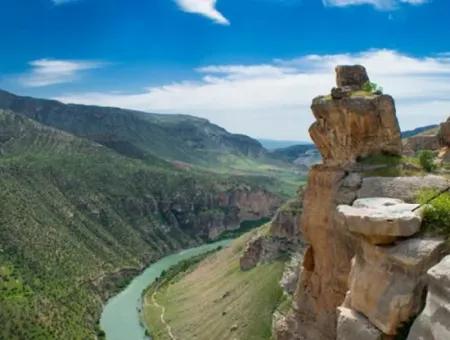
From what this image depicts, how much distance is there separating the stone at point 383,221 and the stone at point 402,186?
3.01 metres

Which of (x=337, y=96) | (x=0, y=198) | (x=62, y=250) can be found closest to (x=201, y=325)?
(x=62, y=250)

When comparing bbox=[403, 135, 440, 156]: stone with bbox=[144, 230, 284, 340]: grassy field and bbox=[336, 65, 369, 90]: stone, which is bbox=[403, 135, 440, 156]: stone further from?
bbox=[144, 230, 284, 340]: grassy field

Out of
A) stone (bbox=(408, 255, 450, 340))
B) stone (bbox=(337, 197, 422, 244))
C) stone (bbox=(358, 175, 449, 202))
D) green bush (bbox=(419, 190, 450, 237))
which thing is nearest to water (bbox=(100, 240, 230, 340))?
stone (bbox=(358, 175, 449, 202))

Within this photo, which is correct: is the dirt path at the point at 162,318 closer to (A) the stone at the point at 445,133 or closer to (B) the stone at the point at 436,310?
(A) the stone at the point at 445,133

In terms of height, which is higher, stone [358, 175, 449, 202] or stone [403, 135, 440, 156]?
stone [403, 135, 440, 156]

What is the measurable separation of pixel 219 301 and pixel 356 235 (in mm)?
119220

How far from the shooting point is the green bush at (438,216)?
1941 cm

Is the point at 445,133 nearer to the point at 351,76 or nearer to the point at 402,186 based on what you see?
the point at 351,76

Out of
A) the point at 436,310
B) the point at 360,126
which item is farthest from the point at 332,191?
the point at 436,310

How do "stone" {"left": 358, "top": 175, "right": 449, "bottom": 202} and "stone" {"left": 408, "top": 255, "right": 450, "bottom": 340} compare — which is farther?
"stone" {"left": 358, "top": 175, "right": 449, "bottom": 202}

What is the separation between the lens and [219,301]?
138m

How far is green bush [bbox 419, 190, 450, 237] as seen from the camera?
19406mm

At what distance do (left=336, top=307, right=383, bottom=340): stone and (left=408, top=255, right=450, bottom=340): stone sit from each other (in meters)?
1.65

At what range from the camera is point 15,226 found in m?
168
